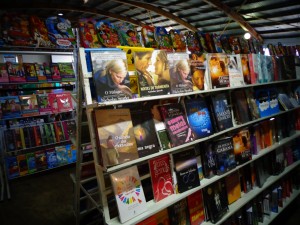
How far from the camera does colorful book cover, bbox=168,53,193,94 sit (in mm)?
1938

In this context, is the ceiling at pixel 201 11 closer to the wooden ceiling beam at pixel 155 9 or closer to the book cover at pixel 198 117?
the wooden ceiling beam at pixel 155 9

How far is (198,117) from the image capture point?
7.14 feet

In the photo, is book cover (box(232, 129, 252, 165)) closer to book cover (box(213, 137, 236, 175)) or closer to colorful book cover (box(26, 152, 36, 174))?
book cover (box(213, 137, 236, 175))

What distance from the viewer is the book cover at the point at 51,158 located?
4.59 meters

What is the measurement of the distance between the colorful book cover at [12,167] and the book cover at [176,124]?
11.9 ft

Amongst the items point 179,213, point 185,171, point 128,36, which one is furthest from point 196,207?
point 128,36

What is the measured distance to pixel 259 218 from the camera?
2.79m

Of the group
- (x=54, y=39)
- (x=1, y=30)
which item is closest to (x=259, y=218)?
(x=54, y=39)

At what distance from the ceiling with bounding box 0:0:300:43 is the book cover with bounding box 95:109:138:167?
3873mm

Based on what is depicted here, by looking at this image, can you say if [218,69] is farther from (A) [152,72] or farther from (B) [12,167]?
(B) [12,167]

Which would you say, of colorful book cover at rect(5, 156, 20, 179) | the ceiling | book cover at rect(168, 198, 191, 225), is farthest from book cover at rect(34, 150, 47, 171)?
the ceiling

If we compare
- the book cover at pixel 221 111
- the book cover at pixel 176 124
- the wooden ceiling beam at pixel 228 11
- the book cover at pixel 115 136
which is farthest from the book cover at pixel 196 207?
the wooden ceiling beam at pixel 228 11

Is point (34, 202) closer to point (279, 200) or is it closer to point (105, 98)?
point (105, 98)

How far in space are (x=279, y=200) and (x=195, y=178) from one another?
1745 mm
